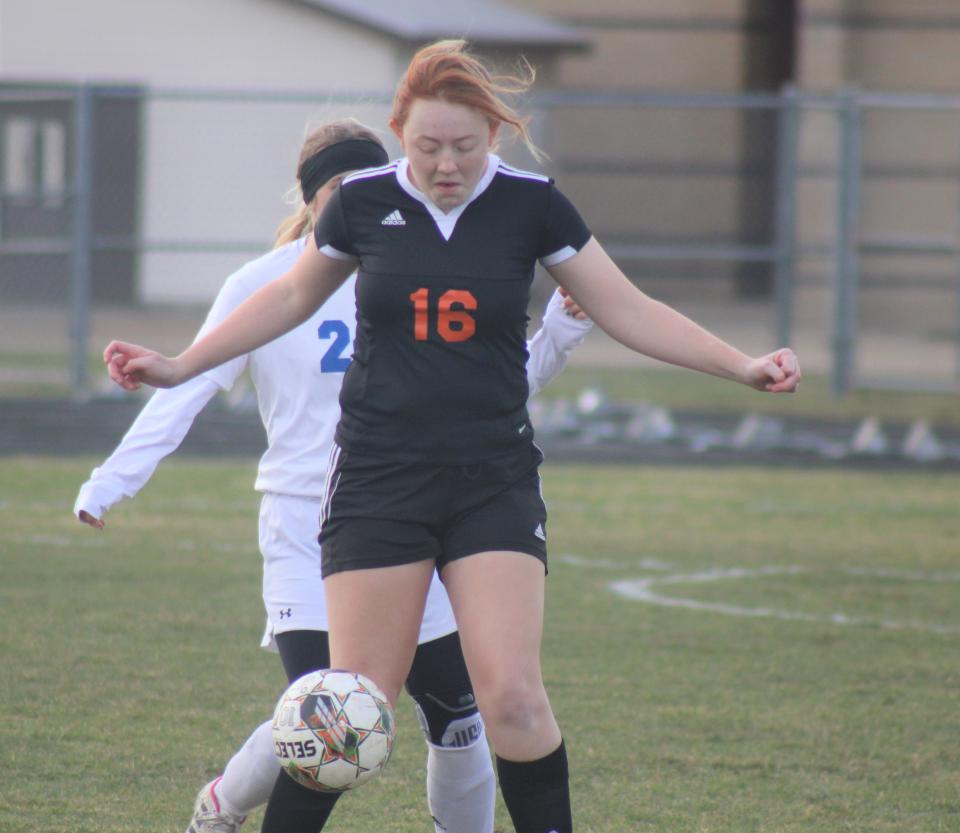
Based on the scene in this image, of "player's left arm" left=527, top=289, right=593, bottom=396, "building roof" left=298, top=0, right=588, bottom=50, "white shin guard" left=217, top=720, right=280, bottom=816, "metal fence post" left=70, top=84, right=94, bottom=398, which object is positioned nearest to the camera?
"white shin guard" left=217, top=720, right=280, bottom=816

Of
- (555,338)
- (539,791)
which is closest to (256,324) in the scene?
(555,338)

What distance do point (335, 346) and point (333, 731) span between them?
3.69 ft

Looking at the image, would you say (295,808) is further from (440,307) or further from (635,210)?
(635,210)

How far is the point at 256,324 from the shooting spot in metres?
4.11

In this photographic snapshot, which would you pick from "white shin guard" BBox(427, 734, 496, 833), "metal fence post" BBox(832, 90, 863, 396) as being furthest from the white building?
"white shin guard" BBox(427, 734, 496, 833)

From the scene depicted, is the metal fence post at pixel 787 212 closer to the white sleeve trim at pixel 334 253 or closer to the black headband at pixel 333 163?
the black headband at pixel 333 163

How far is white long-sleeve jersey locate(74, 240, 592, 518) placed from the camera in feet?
14.8

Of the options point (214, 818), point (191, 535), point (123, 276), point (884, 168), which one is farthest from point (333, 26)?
point (214, 818)

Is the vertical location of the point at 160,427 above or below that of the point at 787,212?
below

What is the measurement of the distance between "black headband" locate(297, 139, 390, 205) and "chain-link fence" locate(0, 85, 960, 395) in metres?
10.9

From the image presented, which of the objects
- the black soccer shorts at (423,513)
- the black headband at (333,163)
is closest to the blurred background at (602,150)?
the black headband at (333,163)

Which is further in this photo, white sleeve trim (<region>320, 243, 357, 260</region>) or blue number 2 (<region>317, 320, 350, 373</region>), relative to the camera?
blue number 2 (<region>317, 320, 350, 373</region>)

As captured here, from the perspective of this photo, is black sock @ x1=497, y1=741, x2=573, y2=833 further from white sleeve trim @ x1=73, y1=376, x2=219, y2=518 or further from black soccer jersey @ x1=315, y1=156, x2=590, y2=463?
white sleeve trim @ x1=73, y1=376, x2=219, y2=518

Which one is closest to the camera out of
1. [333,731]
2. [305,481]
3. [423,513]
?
[333,731]
